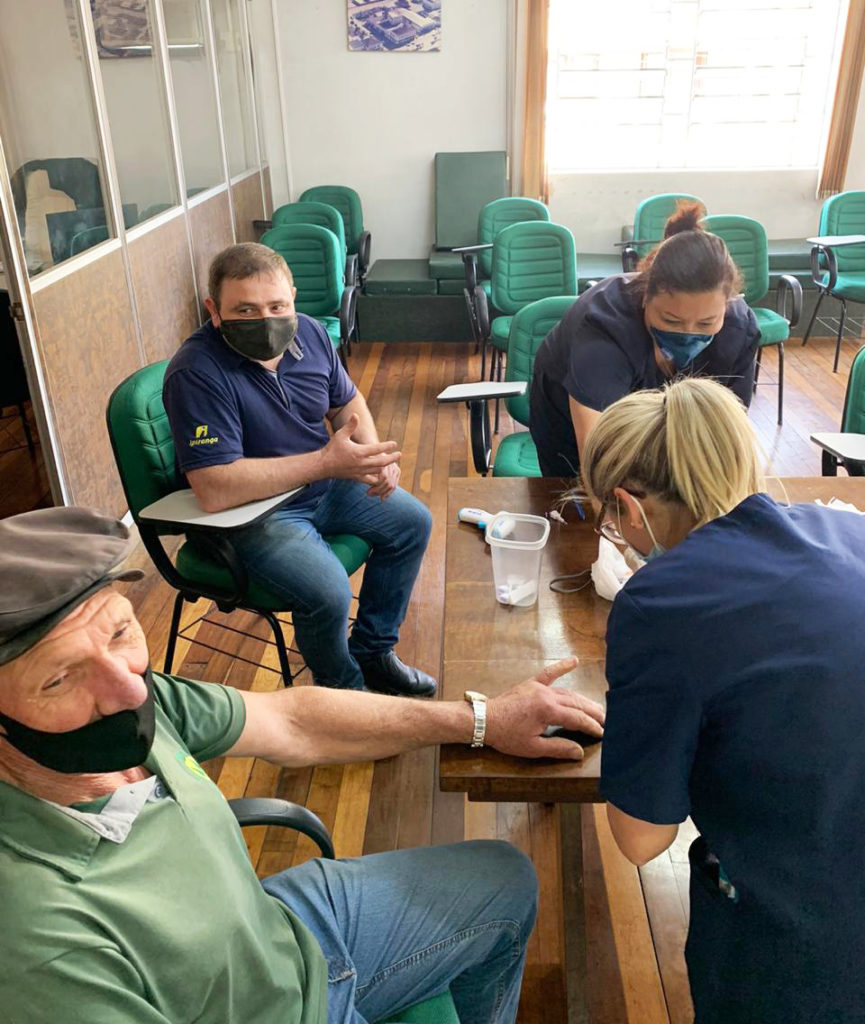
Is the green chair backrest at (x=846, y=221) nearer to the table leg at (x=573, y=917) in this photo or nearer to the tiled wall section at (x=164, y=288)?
the tiled wall section at (x=164, y=288)

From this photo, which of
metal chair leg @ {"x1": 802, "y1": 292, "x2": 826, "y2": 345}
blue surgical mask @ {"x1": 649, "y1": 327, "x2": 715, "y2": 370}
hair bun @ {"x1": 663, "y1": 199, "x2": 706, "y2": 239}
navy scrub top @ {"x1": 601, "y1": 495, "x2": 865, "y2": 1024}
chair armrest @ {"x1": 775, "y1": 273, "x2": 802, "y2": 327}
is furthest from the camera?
metal chair leg @ {"x1": 802, "y1": 292, "x2": 826, "y2": 345}

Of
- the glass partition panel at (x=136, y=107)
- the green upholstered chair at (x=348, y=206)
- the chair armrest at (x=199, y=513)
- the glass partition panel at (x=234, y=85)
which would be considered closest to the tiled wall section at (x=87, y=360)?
the glass partition panel at (x=136, y=107)

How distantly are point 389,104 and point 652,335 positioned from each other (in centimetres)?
487

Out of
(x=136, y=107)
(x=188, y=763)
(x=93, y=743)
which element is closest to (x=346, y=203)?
(x=136, y=107)

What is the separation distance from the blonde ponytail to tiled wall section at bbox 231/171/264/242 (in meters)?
4.88

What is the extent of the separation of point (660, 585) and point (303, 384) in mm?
1569

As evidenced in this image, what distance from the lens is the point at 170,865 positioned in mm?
943

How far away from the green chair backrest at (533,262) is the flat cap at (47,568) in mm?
3732

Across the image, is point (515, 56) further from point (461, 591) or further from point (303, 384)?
point (461, 591)

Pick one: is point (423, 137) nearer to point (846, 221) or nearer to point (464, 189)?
point (464, 189)

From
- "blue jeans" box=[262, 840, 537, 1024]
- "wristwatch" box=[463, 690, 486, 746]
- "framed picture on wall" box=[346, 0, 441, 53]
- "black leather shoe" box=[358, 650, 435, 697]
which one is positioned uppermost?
"framed picture on wall" box=[346, 0, 441, 53]

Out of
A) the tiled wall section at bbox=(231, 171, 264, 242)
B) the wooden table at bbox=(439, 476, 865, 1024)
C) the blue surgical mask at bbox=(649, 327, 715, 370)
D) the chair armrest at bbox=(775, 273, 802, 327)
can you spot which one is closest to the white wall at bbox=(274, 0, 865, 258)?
the tiled wall section at bbox=(231, 171, 264, 242)

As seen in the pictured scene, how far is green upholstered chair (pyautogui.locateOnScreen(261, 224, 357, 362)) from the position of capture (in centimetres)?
461

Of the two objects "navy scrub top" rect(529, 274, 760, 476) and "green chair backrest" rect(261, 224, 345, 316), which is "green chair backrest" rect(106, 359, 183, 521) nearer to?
"navy scrub top" rect(529, 274, 760, 476)
